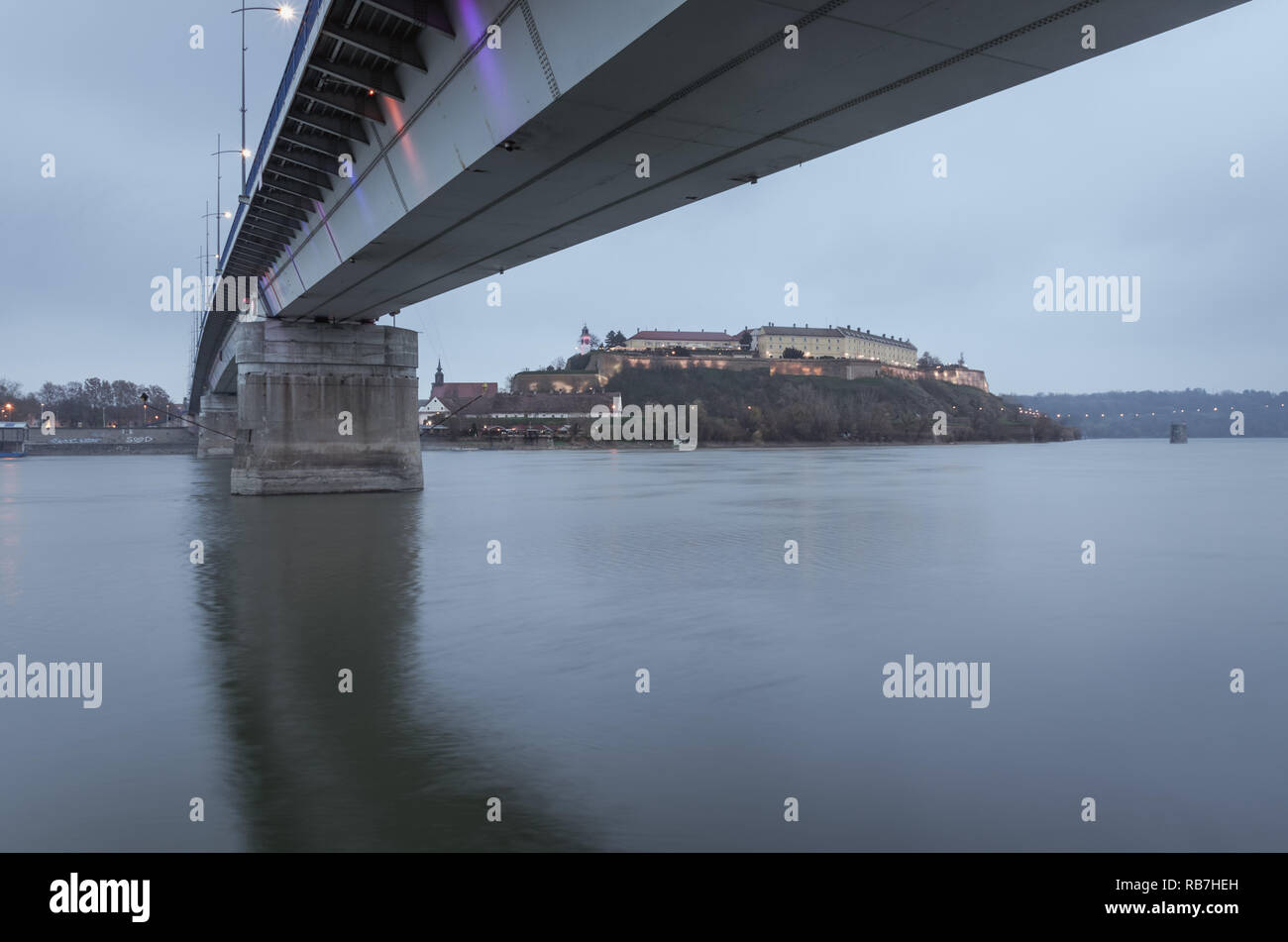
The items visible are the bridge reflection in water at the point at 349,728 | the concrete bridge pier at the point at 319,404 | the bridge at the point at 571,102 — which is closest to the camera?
the bridge reflection in water at the point at 349,728

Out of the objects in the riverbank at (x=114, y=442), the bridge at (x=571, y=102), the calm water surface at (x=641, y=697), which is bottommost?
the calm water surface at (x=641, y=697)

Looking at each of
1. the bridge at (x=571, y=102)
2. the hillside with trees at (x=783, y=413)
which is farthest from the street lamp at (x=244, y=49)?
the hillside with trees at (x=783, y=413)

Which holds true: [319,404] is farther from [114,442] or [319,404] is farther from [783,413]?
[783,413]

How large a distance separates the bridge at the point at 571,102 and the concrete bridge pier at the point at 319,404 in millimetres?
9309

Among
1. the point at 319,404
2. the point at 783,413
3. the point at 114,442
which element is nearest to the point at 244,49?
the point at 319,404

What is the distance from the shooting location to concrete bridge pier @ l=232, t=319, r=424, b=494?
3700cm

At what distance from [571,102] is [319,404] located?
27965 millimetres

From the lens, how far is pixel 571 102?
12.5 m

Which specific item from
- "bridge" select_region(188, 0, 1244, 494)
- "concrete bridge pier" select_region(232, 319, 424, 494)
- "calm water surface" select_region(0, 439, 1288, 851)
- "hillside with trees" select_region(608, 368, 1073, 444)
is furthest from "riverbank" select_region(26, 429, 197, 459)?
"calm water surface" select_region(0, 439, 1288, 851)

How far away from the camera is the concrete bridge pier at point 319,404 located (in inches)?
1457

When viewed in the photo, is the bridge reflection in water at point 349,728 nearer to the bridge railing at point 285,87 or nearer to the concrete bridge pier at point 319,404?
the bridge railing at point 285,87

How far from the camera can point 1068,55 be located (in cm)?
1099

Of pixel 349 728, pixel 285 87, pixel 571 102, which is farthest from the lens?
pixel 285 87
